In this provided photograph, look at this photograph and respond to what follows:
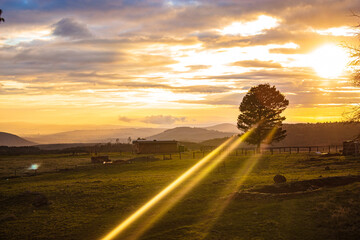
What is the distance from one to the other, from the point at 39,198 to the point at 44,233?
288 inches

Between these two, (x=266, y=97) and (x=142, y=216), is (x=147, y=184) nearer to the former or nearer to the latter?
(x=142, y=216)

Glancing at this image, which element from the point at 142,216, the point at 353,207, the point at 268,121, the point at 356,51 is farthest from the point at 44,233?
the point at 268,121

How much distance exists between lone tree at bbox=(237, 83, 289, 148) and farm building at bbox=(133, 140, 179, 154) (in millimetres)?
32348

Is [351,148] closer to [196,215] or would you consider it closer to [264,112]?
[264,112]

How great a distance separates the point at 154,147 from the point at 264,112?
3663cm

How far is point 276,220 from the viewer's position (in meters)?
15.6

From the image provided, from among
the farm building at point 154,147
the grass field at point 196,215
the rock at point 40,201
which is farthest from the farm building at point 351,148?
the farm building at point 154,147

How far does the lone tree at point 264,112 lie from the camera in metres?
61.7

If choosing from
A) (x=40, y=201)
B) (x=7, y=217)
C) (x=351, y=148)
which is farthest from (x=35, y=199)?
(x=351, y=148)

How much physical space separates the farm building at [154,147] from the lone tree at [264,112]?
106 ft

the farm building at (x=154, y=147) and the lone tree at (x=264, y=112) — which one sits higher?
the lone tree at (x=264, y=112)

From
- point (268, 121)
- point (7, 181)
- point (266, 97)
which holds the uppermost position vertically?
point (266, 97)

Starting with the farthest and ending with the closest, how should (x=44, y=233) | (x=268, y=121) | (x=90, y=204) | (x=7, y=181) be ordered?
1. (x=268, y=121)
2. (x=7, y=181)
3. (x=90, y=204)
4. (x=44, y=233)

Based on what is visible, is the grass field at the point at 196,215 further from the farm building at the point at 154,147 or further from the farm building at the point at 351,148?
the farm building at the point at 154,147
